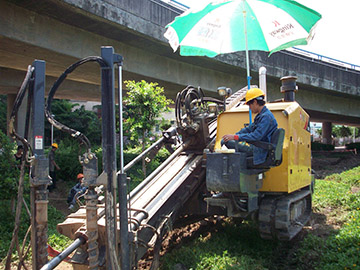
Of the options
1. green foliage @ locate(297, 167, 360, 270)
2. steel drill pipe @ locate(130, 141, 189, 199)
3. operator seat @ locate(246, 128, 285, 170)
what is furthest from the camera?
steel drill pipe @ locate(130, 141, 189, 199)

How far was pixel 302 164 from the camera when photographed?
6.45 metres

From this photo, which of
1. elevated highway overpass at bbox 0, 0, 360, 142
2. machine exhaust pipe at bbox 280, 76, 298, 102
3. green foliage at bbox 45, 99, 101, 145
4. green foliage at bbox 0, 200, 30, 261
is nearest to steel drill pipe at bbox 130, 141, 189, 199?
machine exhaust pipe at bbox 280, 76, 298, 102

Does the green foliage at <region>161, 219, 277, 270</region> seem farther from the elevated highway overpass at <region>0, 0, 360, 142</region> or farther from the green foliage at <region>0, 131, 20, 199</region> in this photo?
the elevated highway overpass at <region>0, 0, 360, 142</region>

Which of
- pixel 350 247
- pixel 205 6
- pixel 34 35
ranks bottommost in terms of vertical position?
pixel 350 247

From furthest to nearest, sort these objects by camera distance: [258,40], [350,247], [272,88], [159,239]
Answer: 1. [272,88]
2. [258,40]
3. [350,247]
4. [159,239]

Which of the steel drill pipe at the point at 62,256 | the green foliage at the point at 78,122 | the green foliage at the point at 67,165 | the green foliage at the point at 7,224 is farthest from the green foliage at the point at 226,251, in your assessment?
the green foliage at the point at 78,122

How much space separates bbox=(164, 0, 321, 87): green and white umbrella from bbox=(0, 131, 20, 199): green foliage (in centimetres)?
442

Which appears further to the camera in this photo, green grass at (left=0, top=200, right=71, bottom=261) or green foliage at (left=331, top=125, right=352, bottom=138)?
green foliage at (left=331, top=125, right=352, bottom=138)

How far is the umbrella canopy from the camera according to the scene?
19.3 ft

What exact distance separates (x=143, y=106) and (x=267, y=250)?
5.27 metres

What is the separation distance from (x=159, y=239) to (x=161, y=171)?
4.60ft

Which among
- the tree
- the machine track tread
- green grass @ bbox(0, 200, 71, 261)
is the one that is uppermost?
the tree

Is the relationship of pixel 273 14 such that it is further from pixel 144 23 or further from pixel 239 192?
pixel 144 23

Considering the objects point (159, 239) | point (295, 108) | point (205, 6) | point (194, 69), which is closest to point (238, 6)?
point (205, 6)
